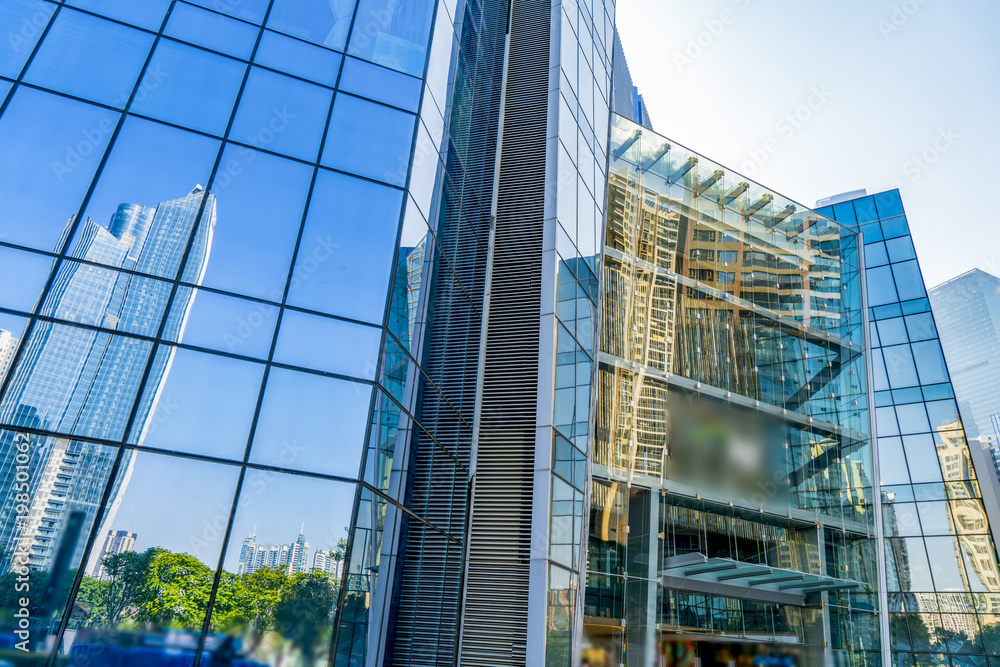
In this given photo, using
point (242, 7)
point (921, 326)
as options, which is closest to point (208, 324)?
point (242, 7)

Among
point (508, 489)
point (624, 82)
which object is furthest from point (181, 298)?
point (624, 82)

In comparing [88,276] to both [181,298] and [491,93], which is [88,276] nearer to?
[181,298]

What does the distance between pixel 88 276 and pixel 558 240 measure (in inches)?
480

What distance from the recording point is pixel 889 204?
1500 inches

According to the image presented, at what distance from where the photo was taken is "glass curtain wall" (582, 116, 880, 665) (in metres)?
20.9

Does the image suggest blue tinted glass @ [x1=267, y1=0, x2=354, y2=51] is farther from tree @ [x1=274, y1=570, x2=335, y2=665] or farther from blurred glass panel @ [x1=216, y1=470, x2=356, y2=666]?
tree @ [x1=274, y1=570, x2=335, y2=665]

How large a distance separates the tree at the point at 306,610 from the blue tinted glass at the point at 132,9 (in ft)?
34.9

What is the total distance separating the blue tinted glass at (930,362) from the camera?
1344 inches

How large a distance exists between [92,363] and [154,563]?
321cm

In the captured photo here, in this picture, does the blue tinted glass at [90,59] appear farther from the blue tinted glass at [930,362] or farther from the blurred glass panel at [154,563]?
the blue tinted glass at [930,362]

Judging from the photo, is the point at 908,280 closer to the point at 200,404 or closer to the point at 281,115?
the point at 281,115

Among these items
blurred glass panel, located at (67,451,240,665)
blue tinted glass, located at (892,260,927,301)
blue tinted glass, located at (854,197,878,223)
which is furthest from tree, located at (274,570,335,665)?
blue tinted glass, located at (854,197,878,223)

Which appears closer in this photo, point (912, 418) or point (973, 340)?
point (912, 418)

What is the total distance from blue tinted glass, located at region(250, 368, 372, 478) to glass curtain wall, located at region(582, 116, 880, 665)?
9.86m
